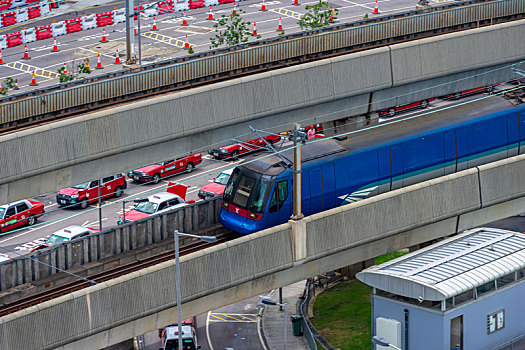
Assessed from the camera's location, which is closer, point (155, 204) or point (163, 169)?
point (155, 204)

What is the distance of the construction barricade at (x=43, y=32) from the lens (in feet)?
249

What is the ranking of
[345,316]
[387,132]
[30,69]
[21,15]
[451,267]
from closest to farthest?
[451,267] < [387,132] < [345,316] < [30,69] < [21,15]

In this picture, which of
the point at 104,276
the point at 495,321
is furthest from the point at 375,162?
the point at 104,276

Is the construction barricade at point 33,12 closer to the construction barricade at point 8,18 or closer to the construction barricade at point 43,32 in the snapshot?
the construction barricade at point 8,18

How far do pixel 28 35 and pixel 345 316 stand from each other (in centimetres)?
3713

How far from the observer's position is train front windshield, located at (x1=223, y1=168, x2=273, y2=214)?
135 feet

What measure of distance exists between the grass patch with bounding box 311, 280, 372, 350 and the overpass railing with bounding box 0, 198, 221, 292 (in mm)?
6992

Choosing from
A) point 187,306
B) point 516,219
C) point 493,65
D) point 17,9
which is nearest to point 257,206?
point 187,306

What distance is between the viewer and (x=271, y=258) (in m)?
38.8

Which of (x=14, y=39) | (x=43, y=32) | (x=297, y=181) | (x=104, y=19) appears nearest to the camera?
(x=297, y=181)

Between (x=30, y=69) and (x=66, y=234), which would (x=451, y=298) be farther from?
(x=30, y=69)

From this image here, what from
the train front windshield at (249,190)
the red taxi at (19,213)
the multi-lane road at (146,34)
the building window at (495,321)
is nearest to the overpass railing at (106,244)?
the train front windshield at (249,190)

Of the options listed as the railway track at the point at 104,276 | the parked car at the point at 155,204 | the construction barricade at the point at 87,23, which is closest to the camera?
the railway track at the point at 104,276

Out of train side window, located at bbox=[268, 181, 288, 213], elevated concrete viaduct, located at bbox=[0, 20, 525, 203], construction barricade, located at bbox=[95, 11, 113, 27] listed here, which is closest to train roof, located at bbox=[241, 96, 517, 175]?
train side window, located at bbox=[268, 181, 288, 213]
